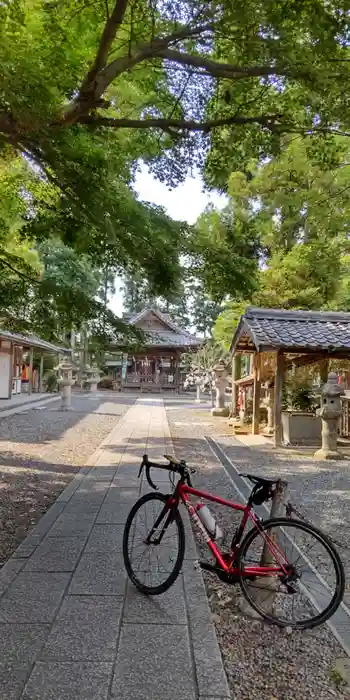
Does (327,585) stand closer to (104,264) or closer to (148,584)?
(148,584)

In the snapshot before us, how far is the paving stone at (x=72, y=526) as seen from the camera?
4.35 meters

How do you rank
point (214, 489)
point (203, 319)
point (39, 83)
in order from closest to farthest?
point (39, 83) → point (214, 489) → point (203, 319)

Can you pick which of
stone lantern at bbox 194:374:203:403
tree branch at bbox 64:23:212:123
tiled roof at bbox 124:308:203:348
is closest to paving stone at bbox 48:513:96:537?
tree branch at bbox 64:23:212:123

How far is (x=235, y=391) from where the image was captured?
56.0 feet

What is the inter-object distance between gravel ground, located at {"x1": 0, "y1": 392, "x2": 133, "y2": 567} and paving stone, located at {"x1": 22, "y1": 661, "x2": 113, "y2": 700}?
1.83m

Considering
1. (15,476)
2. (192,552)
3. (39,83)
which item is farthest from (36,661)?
(15,476)

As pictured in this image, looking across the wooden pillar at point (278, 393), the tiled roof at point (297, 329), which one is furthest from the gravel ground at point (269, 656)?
the wooden pillar at point (278, 393)

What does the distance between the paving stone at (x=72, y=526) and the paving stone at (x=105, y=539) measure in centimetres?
9

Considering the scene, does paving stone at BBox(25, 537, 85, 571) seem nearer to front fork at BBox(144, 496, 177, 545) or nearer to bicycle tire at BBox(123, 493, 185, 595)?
bicycle tire at BBox(123, 493, 185, 595)

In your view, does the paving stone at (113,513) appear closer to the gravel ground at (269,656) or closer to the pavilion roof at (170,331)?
the gravel ground at (269,656)

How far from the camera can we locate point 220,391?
65.7ft

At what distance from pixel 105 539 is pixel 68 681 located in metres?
2.07

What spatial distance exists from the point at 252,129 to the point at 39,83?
88.5 inches

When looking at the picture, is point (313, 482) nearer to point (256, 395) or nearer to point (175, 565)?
Result: point (175, 565)
